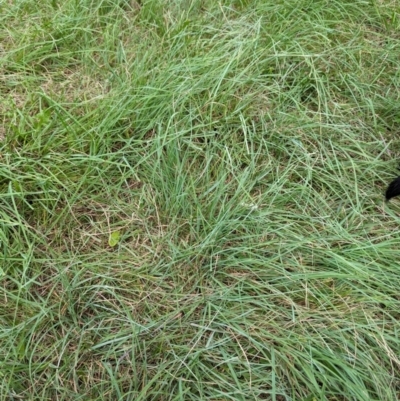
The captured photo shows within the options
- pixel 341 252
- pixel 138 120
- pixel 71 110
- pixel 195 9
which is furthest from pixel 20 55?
pixel 341 252

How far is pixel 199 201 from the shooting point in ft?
6.70

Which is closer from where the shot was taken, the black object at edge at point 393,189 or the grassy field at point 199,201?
the grassy field at point 199,201

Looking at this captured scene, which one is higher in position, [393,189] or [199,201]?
[393,189]

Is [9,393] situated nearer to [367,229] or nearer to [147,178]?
[147,178]

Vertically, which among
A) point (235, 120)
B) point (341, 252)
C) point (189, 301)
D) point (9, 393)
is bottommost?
point (9, 393)

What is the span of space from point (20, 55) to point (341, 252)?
1.68 m

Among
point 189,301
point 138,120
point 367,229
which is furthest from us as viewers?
point 138,120

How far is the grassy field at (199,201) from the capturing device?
5.54 ft

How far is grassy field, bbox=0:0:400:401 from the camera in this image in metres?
1.69

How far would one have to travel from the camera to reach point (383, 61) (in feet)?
8.43

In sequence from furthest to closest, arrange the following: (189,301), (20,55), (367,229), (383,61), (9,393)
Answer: (383,61) < (20,55) < (367,229) < (189,301) < (9,393)

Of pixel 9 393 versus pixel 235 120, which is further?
pixel 235 120

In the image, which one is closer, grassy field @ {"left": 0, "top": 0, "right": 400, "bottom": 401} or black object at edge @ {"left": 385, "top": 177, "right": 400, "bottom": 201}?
grassy field @ {"left": 0, "top": 0, "right": 400, "bottom": 401}

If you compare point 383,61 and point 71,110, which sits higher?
point 383,61
